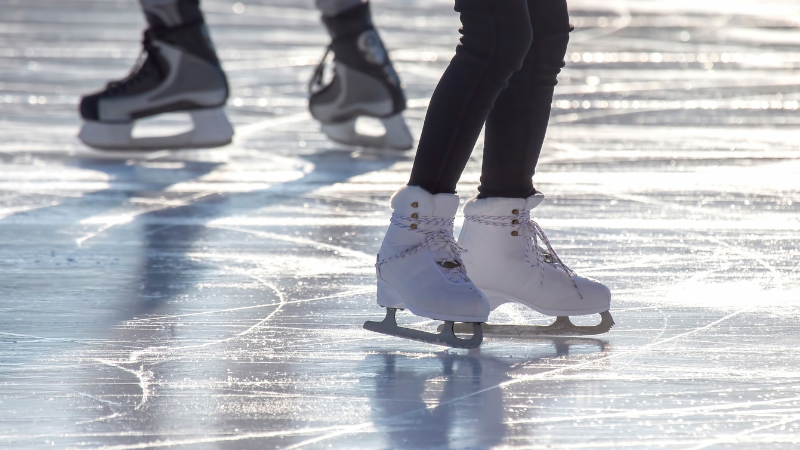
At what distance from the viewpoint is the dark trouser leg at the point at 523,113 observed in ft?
6.68

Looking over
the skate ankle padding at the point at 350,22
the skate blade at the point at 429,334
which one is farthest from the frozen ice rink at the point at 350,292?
the skate ankle padding at the point at 350,22

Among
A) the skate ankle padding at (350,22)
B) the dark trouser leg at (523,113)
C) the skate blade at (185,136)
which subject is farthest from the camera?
the skate ankle padding at (350,22)

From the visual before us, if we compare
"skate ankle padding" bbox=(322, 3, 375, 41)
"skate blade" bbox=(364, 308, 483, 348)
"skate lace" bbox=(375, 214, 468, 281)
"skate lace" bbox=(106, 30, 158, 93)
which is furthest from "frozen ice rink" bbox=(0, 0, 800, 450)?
"skate ankle padding" bbox=(322, 3, 375, 41)

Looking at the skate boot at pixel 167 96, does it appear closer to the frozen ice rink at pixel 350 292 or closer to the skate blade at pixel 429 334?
the frozen ice rink at pixel 350 292

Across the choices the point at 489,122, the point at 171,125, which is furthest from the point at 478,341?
the point at 171,125

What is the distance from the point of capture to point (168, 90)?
409 centimetres

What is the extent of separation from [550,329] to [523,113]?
1.22ft

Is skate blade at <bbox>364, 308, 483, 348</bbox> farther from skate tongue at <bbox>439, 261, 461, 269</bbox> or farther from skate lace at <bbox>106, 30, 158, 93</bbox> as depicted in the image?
skate lace at <bbox>106, 30, 158, 93</bbox>

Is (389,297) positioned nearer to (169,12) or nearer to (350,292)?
(350,292)

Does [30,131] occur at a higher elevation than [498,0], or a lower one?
lower

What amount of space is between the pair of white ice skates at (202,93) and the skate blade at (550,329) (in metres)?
2.14

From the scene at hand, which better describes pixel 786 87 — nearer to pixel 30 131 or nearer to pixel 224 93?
pixel 224 93

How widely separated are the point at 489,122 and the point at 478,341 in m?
0.37

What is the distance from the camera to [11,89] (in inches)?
217
